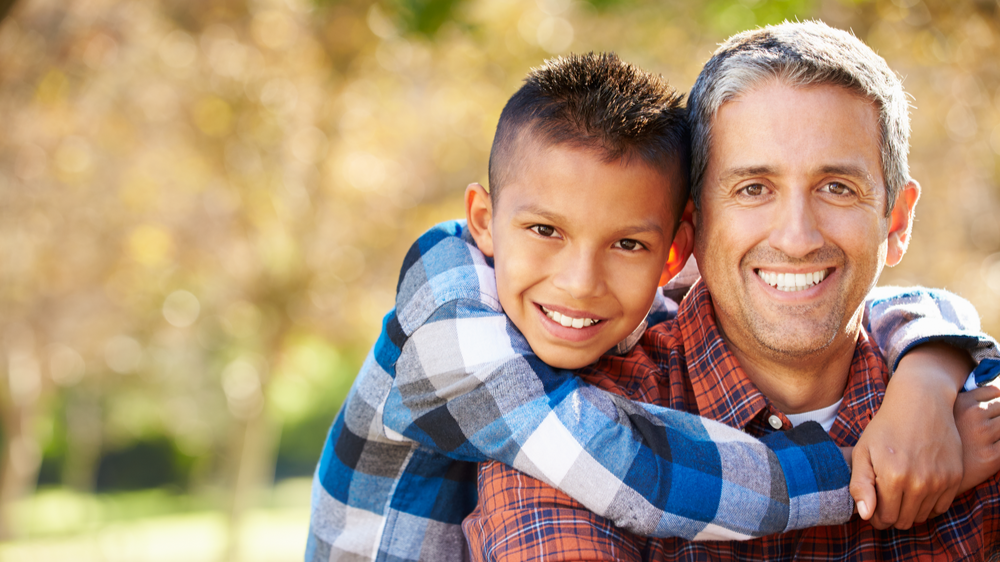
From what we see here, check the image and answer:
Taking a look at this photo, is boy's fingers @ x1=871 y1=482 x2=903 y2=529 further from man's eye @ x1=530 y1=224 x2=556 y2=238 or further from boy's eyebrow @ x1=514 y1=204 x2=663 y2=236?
man's eye @ x1=530 y1=224 x2=556 y2=238

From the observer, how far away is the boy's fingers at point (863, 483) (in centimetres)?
188

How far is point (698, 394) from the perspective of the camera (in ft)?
7.64

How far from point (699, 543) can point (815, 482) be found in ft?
1.18

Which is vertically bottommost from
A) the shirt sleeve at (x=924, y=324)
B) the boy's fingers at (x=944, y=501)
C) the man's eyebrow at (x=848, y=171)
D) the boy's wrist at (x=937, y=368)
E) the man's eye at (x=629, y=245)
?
the boy's fingers at (x=944, y=501)

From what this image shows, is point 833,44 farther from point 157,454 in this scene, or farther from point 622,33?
point 157,454

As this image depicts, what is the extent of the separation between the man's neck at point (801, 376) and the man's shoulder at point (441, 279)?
76 centimetres

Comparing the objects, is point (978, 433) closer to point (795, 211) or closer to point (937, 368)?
point (937, 368)

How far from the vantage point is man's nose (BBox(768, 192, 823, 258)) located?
2072 mm

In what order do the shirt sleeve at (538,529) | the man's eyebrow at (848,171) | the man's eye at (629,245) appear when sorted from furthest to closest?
the man's eye at (629,245)
the man's eyebrow at (848,171)
the shirt sleeve at (538,529)

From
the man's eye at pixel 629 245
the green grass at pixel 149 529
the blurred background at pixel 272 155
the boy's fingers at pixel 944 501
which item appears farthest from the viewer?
the green grass at pixel 149 529

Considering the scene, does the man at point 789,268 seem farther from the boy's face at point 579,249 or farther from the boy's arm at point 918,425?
the boy's face at point 579,249

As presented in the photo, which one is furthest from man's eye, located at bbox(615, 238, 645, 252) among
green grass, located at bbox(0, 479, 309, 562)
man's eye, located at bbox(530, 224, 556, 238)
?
green grass, located at bbox(0, 479, 309, 562)

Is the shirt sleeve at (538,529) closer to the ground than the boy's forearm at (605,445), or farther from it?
closer to the ground

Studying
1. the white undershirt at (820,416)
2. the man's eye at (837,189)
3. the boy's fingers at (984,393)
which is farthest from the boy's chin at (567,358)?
the boy's fingers at (984,393)
